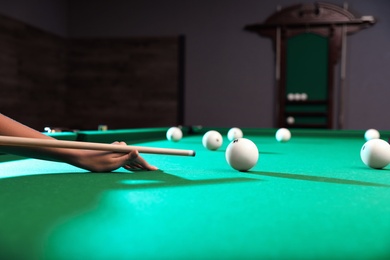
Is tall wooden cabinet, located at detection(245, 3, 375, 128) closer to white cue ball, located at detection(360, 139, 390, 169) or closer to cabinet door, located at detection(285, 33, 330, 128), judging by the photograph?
cabinet door, located at detection(285, 33, 330, 128)

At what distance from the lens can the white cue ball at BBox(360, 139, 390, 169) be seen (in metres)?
1.70

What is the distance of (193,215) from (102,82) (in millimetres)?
7402

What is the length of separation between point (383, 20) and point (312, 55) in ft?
4.21

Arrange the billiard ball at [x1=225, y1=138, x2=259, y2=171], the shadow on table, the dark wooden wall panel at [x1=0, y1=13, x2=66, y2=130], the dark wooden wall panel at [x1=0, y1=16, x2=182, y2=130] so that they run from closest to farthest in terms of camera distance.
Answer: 1. the shadow on table
2. the billiard ball at [x1=225, y1=138, x2=259, y2=171]
3. the dark wooden wall panel at [x1=0, y1=13, x2=66, y2=130]
4. the dark wooden wall panel at [x1=0, y1=16, x2=182, y2=130]

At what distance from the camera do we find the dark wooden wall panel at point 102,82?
731cm

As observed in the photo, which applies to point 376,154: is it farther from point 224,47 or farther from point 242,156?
point 224,47

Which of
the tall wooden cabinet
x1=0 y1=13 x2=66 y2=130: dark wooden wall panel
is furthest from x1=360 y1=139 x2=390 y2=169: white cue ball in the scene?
x1=0 y1=13 x2=66 y2=130: dark wooden wall panel

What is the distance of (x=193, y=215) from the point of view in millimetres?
814

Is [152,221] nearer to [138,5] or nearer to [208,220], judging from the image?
[208,220]

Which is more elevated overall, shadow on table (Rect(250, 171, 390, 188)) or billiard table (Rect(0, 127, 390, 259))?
billiard table (Rect(0, 127, 390, 259))

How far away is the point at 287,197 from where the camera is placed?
1.03m

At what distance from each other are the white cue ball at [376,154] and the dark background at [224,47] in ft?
17.7

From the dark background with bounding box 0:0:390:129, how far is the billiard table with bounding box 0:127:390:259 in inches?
226

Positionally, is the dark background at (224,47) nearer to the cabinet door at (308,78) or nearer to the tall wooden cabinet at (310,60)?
the tall wooden cabinet at (310,60)
